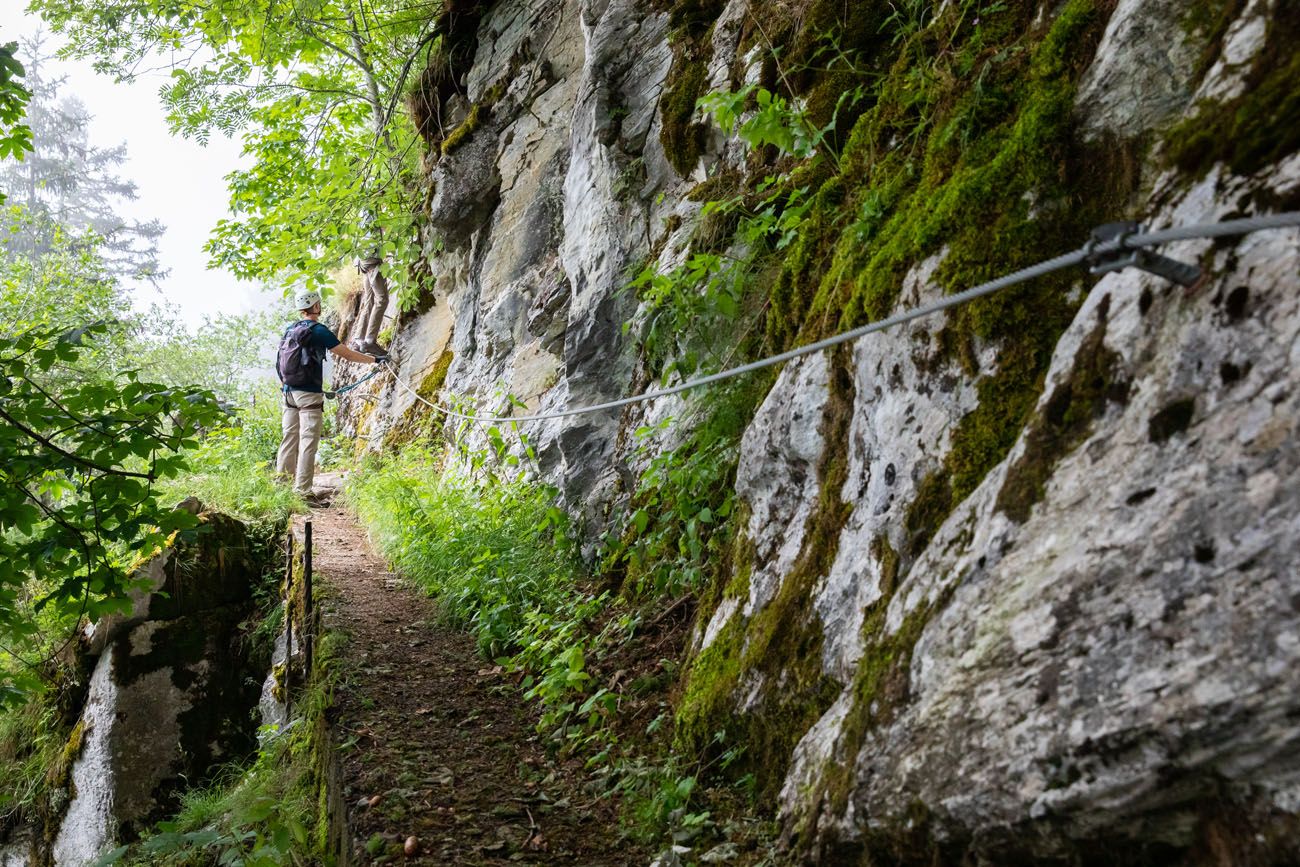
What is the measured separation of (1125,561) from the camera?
195 centimetres

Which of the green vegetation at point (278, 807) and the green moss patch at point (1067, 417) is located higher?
the green moss patch at point (1067, 417)

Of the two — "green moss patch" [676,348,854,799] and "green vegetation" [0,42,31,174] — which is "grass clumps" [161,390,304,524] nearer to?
"green vegetation" [0,42,31,174]

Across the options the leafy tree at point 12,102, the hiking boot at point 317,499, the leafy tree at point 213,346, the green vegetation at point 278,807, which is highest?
the leafy tree at point 213,346

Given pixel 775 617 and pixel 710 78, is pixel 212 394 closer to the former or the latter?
pixel 775 617

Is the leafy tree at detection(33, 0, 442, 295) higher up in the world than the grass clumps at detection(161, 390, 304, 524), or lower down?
higher up

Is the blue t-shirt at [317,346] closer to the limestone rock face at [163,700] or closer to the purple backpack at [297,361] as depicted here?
the purple backpack at [297,361]

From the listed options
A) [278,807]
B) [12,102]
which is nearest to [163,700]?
[278,807]

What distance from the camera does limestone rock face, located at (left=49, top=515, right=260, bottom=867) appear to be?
739cm

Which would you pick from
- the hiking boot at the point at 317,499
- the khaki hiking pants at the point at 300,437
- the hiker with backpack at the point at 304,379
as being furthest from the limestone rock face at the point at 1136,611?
the hiking boot at the point at 317,499

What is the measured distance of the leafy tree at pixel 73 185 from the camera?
44406mm

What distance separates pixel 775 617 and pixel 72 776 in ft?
24.1

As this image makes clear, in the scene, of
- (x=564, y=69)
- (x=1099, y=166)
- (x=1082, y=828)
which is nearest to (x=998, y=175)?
(x=1099, y=166)

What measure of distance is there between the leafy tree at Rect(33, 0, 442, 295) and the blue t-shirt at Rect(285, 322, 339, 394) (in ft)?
3.16

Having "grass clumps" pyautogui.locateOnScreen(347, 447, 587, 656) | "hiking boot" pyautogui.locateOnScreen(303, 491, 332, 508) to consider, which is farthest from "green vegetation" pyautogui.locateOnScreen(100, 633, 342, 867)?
"hiking boot" pyautogui.locateOnScreen(303, 491, 332, 508)
